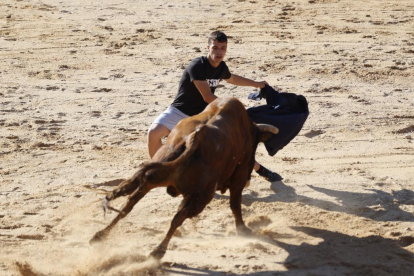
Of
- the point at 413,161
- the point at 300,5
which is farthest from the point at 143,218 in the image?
the point at 300,5

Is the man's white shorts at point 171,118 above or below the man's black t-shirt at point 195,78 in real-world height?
below

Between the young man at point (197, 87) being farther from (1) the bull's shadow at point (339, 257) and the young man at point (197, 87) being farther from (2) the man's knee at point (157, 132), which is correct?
(1) the bull's shadow at point (339, 257)

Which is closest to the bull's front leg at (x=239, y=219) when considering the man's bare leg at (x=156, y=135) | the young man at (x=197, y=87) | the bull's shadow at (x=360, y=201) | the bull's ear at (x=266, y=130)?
the bull's ear at (x=266, y=130)

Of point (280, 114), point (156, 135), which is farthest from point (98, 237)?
point (280, 114)

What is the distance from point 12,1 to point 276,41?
243 inches

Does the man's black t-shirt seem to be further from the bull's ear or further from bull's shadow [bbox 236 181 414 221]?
bull's shadow [bbox 236 181 414 221]

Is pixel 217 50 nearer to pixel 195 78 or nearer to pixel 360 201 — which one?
pixel 195 78

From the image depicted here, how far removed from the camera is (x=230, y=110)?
686 centimetres

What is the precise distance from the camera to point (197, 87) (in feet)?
25.6

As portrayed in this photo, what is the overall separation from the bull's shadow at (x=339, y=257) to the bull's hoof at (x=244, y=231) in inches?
2.7

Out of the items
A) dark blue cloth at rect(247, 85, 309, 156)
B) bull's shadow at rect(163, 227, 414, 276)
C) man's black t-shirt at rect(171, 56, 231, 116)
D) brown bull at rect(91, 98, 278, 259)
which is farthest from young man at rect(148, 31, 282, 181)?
bull's shadow at rect(163, 227, 414, 276)

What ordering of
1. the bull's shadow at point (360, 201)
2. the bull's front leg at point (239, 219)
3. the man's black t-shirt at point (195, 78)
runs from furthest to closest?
the man's black t-shirt at point (195, 78)
the bull's shadow at point (360, 201)
the bull's front leg at point (239, 219)

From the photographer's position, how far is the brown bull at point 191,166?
6.07 m

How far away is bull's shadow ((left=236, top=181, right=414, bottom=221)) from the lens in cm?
765
